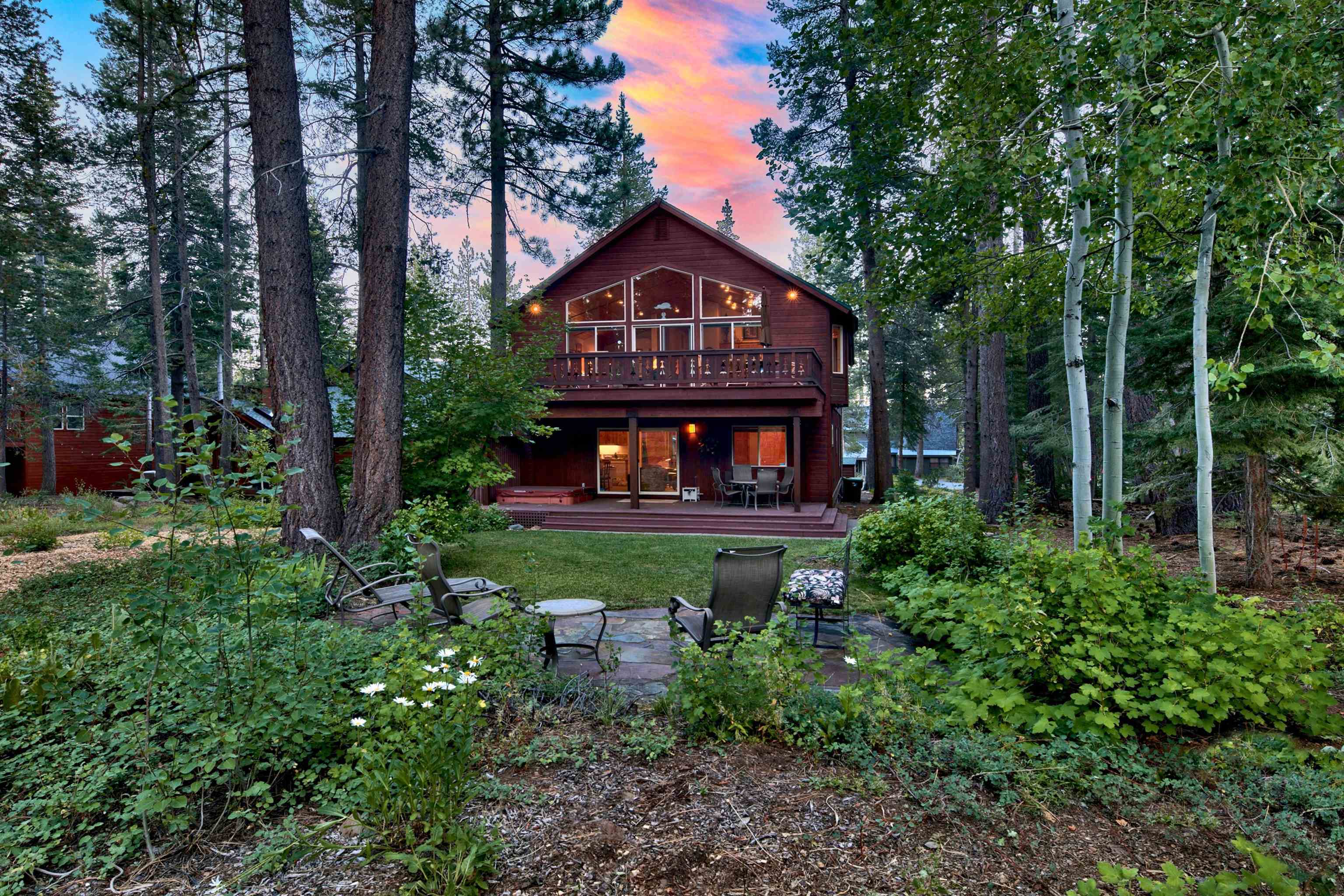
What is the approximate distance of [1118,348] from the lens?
A: 436cm

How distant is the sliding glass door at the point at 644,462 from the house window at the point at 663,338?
220cm

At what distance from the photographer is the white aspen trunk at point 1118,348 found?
4109 millimetres

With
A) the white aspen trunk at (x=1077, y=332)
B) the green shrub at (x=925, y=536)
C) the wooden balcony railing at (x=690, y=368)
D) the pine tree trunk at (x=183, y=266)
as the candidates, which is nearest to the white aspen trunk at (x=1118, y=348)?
the white aspen trunk at (x=1077, y=332)

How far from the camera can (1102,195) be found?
12.1 feet

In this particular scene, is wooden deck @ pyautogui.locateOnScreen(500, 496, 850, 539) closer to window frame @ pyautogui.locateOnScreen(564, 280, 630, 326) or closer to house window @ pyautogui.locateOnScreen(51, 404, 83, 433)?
window frame @ pyautogui.locateOnScreen(564, 280, 630, 326)

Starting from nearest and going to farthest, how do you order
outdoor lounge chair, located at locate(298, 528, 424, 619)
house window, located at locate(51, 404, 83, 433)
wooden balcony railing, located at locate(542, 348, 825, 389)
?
outdoor lounge chair, located at locate(298, 528, 424, 619) < wooden balcony railing, located at locate(542, 348, 825, 389) < house window, located at locate(51, 404, 83, 433)

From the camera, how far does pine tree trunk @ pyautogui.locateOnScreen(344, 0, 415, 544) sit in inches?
266

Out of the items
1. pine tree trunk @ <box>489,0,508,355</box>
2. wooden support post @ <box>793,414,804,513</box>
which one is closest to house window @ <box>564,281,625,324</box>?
pine tree trunk @ <box>489,0,508,355</box>

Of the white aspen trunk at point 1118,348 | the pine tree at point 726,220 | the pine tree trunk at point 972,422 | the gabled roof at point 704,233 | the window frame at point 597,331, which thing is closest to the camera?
the white aspen trunk at point 1118,348

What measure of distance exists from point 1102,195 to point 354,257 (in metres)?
13.5

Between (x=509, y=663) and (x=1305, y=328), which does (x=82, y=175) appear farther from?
(x=1305, y=328)

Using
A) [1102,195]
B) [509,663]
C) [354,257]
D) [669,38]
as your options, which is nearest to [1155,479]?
[1102,195]

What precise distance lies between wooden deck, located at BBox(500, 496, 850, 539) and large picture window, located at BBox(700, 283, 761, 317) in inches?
205

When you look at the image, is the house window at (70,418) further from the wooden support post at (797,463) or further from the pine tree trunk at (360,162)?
the wooden support post at (797,463)
